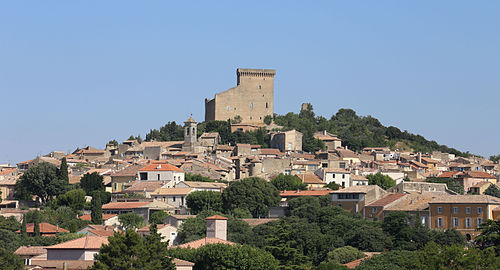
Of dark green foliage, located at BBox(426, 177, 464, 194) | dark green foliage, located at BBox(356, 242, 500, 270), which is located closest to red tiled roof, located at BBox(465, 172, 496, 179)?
dark green foliage, located at BBox(426, 177, 464, 194)

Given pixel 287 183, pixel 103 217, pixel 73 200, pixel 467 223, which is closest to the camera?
pixel 467 223

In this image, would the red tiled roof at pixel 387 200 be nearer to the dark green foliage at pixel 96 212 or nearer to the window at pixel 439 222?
the window at pixel 439 222

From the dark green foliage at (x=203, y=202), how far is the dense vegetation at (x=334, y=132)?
103ft

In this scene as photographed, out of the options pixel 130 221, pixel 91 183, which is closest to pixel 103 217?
pixel 130 221

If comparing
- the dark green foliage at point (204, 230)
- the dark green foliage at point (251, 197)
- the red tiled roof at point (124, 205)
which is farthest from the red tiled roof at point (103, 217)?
the dark green foliage at point (251, 197)

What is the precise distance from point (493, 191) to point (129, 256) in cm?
4365

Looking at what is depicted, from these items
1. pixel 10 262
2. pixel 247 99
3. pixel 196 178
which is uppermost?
pixel 247 99

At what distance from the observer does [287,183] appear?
8069 cm

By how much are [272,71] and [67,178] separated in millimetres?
43742

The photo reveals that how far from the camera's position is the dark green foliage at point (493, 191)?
8003cm

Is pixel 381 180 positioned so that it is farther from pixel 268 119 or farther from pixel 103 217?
pixel 268 119

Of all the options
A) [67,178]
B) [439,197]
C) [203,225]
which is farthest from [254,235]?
[67,178]

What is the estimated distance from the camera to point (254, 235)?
63.4m

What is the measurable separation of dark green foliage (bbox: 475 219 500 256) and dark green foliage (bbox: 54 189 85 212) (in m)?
31.8
